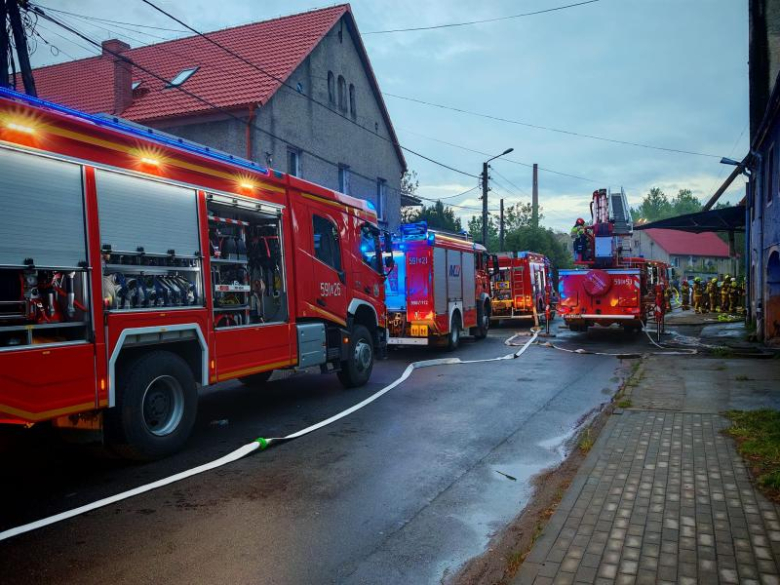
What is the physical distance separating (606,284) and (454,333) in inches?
192

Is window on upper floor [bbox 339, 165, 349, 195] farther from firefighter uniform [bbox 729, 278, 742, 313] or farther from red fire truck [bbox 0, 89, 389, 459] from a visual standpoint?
firefighter uniform [bbox 729, 278, 742, 313]

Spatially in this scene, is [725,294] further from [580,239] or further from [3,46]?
[3,46]

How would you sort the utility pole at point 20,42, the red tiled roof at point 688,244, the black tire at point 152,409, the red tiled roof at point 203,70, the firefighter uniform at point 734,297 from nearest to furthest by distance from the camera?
the black tire at point 152,409 → the utility pole at point 20,42 → the red tiled roof at point 203,70 → the firefighter uniform at point 734,297 → the red tiled roof at point 688,244

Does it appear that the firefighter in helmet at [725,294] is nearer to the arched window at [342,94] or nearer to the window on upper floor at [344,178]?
the window on upper floor at [344,178]

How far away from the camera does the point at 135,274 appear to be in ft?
17.9

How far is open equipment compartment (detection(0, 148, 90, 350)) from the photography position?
14.3 ft

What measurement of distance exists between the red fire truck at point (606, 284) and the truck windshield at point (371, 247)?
849 centimetres

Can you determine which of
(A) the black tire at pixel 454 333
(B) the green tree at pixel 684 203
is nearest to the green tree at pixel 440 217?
(A) the black tire at pixel 454 333

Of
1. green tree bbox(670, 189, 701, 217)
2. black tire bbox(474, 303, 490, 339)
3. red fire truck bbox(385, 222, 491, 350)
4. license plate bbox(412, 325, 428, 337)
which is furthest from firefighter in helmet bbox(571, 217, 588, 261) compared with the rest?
green tree bbox(670, 189, 701, 217)

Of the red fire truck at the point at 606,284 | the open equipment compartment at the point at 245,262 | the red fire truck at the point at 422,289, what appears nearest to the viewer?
the open equipment compartment at the point at 245,262

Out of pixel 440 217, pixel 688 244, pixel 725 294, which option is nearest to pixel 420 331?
pixel 725 294

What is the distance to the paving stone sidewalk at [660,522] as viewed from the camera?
3133mm

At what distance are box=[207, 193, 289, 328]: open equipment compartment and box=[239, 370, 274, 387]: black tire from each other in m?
2.25

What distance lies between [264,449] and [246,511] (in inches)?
66.2
